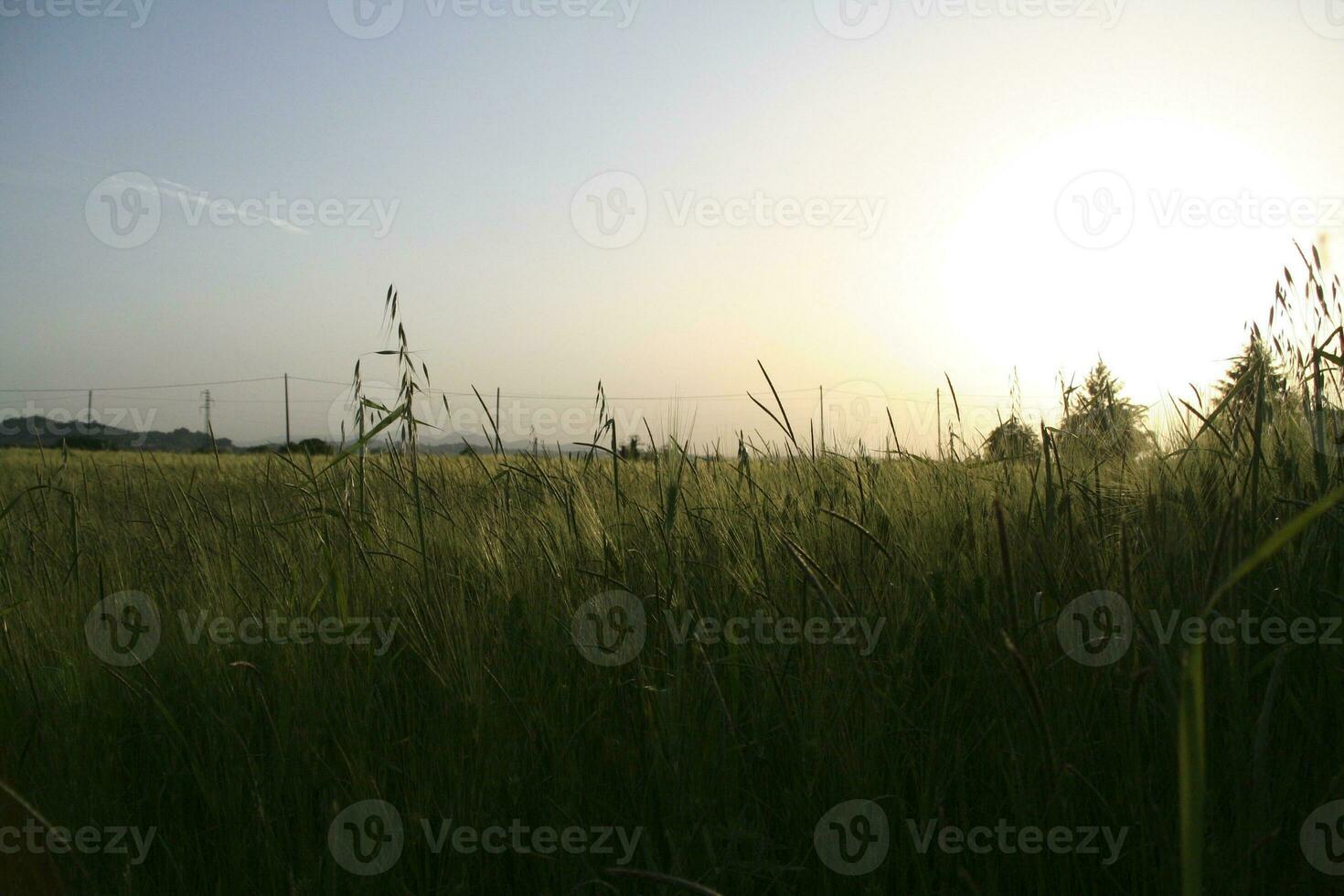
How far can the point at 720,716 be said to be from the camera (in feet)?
4.67

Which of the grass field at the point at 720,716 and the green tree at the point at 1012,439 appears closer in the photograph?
the grass field at the point at 720,716

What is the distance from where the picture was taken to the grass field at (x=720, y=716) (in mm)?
1205

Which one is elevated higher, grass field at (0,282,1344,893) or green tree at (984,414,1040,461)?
green tree at (984,414,1040,461)

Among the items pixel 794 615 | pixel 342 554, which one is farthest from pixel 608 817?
pixel 342 554

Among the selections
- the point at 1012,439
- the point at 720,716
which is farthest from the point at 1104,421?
the point at 720,716

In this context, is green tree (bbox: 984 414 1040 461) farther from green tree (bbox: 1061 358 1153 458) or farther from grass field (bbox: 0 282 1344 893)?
grass field (bbox: 0 282 1344 893)

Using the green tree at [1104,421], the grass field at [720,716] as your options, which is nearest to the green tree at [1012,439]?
the green tree at [1104,421]

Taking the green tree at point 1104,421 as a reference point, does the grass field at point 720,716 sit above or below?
below

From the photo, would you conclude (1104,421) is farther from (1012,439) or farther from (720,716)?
→ (720,716)

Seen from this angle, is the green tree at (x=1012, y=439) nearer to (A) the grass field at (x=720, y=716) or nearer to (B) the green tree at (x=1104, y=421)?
(B) the green tree at (x=1104, y=421)

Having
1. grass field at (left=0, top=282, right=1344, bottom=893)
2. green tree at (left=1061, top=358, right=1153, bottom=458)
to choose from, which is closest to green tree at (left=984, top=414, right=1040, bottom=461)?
green tree at (left=1061, top=358, right=1153, bottom=458)

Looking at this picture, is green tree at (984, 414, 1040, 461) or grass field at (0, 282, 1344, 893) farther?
green tree at (984, 414, 1040, 461)

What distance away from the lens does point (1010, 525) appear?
2.09m

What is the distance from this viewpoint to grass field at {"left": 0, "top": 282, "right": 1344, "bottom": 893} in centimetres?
121
